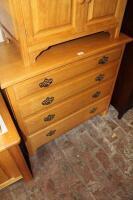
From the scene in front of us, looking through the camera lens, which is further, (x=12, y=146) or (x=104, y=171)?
(x=104, y=171)

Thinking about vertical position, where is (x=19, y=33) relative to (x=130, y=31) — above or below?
above

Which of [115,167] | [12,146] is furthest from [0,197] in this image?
[115,167]

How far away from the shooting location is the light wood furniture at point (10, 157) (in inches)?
37.3

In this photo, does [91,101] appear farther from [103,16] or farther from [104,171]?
[103,16]

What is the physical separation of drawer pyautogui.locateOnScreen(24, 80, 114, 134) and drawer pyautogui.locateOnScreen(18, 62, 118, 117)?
0.19ft

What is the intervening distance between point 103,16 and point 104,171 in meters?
1.26

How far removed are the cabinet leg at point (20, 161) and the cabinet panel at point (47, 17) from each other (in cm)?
66

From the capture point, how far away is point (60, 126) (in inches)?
59.7

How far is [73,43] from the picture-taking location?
118 centimetres

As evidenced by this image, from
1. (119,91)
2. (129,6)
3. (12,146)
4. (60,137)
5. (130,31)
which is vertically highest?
(129,6)

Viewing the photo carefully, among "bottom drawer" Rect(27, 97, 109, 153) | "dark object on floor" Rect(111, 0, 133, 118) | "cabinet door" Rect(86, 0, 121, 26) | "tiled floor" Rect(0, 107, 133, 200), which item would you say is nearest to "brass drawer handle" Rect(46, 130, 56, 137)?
"bottom drawer" Rect(27, 97, 109, 153)

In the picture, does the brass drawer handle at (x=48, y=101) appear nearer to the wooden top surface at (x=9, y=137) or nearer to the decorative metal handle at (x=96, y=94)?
the wooden top surface at (x=9, y=137)

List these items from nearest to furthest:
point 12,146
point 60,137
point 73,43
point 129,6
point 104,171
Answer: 1. point 12,146
2. point 73,43
3. point 129,6
4. point 104,171
5. point 60,137

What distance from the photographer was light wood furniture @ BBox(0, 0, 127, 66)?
0.79 meters
